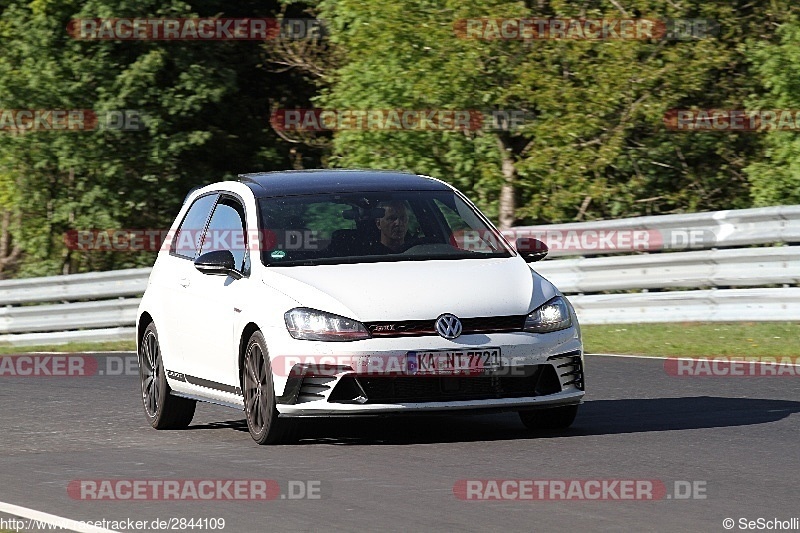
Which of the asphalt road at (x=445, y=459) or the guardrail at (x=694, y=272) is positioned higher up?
the asphalt road at (x=445, y=459)

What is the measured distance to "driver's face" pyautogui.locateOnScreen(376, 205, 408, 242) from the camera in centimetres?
1130

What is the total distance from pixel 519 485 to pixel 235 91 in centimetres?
2250

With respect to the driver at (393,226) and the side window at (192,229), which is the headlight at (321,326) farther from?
the side window at (192,229)

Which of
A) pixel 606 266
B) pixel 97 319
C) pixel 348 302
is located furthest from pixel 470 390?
pixel 97 319

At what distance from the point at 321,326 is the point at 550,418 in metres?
1.65

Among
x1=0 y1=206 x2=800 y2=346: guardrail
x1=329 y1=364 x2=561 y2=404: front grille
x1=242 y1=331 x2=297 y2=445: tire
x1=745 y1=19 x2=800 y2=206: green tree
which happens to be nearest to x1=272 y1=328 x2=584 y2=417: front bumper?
x1=329 y1=364 x2=561 y2=404: front grille

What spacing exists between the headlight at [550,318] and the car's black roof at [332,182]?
1.59 metres

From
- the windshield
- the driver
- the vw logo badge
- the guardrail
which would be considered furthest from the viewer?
the guardrail

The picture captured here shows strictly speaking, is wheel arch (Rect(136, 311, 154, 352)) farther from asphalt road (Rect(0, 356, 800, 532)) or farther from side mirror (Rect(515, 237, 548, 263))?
side mirror (Rect(515, 237, 548, 263))

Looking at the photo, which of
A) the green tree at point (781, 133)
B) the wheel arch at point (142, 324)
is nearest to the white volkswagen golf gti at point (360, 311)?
the wheel arch at point (142, 324)

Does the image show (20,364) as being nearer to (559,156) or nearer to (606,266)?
(606,266)

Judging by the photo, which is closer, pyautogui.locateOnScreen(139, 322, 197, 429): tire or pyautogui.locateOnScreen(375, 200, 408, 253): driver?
pyautogui.locateOnScreen(375, 200, 408, 253): driver

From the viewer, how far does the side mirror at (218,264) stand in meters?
11.1

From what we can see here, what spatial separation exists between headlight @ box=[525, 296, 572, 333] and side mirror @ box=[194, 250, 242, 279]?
1913mm
